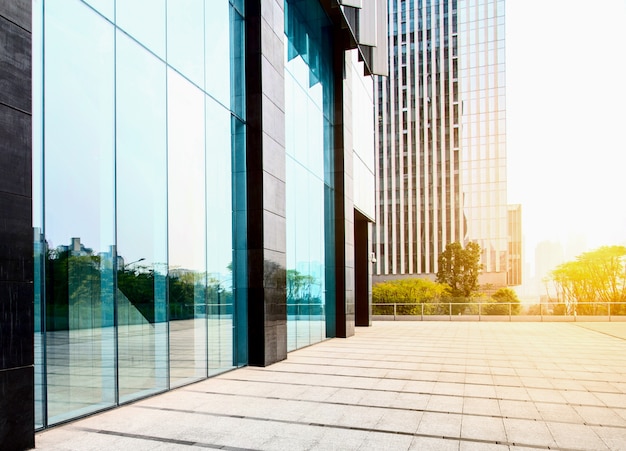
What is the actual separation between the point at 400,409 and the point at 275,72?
864 centimetres

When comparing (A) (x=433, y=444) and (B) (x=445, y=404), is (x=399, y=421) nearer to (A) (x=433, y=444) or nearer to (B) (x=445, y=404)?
(A) (x=433, y=444)

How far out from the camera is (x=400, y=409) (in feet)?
26.5

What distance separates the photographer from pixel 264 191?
12.5 metres

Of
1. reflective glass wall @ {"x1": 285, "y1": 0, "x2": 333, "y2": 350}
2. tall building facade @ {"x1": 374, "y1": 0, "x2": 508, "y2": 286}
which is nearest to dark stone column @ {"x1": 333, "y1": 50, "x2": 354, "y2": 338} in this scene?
reflective glass wall @ {"x1": 285, "y1": 0, "x2": 333, "y2": 350}

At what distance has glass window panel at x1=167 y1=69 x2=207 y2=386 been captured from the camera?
31.8 ft

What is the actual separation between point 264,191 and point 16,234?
6.91 meters

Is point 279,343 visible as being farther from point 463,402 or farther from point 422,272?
point 422,272

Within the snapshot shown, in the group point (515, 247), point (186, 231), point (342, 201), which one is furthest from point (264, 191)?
point (515, 247)

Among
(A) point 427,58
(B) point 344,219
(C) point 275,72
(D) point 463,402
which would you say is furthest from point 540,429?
(A) point 427,58

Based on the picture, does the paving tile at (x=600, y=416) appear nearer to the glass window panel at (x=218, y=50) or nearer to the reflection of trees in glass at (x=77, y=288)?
the reflection of trees in glass at (x=77, y=288)

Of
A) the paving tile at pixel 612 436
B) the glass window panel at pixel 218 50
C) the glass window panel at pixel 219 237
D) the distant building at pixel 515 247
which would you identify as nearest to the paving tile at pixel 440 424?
the paving tile at pixel 612 436

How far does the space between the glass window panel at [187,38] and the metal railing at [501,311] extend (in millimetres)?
23765

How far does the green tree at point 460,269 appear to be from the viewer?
177 feet

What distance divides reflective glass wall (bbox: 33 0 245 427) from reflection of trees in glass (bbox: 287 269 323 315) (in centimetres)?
314
